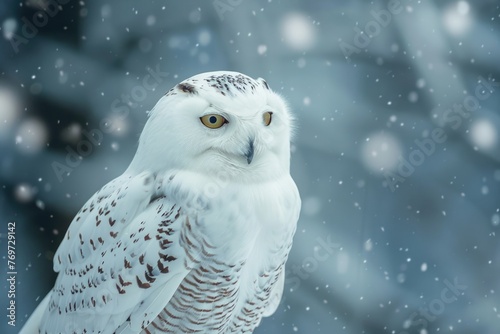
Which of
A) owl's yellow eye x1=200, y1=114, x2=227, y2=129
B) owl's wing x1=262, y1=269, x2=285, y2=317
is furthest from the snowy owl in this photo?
owl's wing x1=262, y1=269, x2=285, y2=317

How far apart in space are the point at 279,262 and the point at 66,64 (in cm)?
65

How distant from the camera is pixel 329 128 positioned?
156 centimetres

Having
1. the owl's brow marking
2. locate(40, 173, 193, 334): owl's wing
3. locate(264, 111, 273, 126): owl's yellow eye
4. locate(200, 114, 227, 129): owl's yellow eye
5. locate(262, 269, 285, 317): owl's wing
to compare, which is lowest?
locate(262, 269, 285, 317): owl's wing

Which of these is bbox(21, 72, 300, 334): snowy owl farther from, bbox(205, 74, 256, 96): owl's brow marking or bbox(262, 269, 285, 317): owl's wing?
bbox(262, 269, 285, 317): owl's wing

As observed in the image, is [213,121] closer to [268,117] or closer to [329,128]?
[268,117]

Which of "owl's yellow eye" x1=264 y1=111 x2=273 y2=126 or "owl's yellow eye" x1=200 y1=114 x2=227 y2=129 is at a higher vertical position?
"owl's yellow eye" x1=200 y1=114 x2=227 y2=129

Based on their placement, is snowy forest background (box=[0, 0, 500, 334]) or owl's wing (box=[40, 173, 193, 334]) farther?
snowy forest background (box=[0, 0, 500, 334])

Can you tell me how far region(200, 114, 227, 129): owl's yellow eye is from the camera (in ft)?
3.74

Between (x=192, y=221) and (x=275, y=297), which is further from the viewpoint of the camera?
(x=275, y=297)

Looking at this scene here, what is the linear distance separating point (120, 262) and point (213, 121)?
326 mm

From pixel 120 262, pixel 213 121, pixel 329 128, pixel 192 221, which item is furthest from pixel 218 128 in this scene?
pixel 329 128

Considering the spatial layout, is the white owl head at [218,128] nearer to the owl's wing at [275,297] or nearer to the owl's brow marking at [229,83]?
the owl's brow marking at [229,83]

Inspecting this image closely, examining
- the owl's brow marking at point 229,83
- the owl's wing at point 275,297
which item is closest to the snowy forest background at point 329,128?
the owl's wing at point 275,297

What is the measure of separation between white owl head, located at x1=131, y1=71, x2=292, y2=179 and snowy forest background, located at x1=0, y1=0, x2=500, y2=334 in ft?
0.77
